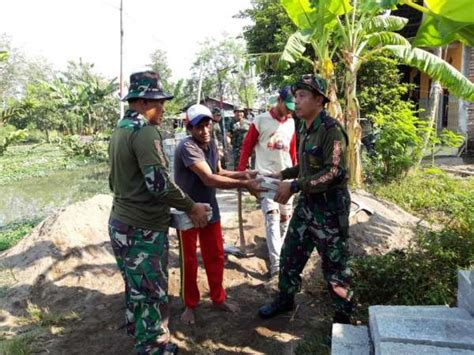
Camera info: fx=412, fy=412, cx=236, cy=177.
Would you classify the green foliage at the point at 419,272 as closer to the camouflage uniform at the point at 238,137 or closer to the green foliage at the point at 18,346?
the green foliage at the point at 18,346

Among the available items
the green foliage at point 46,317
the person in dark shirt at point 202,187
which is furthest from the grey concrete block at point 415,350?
the green foliage at point 46,317

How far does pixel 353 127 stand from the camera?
23.8ft

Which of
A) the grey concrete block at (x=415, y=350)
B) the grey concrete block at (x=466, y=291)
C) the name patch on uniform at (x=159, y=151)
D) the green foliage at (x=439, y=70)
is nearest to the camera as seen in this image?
the grey concrete block at (x=415, y=350)

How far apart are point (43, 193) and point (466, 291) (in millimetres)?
11168

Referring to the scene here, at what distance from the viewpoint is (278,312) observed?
348cm

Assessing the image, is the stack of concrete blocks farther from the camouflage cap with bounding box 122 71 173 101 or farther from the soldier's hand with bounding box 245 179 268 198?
the camouflage cap with bounding box 122 71 173 101

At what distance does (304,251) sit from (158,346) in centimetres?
128

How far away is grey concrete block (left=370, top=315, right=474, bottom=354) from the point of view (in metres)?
1.92

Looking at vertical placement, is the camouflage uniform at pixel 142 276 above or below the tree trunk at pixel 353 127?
below

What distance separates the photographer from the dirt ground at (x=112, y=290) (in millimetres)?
3250

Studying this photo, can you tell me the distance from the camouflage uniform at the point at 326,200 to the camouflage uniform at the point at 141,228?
35.4 inches

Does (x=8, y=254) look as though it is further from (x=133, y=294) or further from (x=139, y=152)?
(x=139, y=152)

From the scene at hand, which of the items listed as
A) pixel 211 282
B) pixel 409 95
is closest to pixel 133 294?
pixel 211 282

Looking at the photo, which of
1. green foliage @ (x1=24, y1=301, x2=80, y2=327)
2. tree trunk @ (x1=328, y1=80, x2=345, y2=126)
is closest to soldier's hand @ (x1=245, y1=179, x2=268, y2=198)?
green foliage @ (x1=24, y1=301, x2=80, y2=327)
